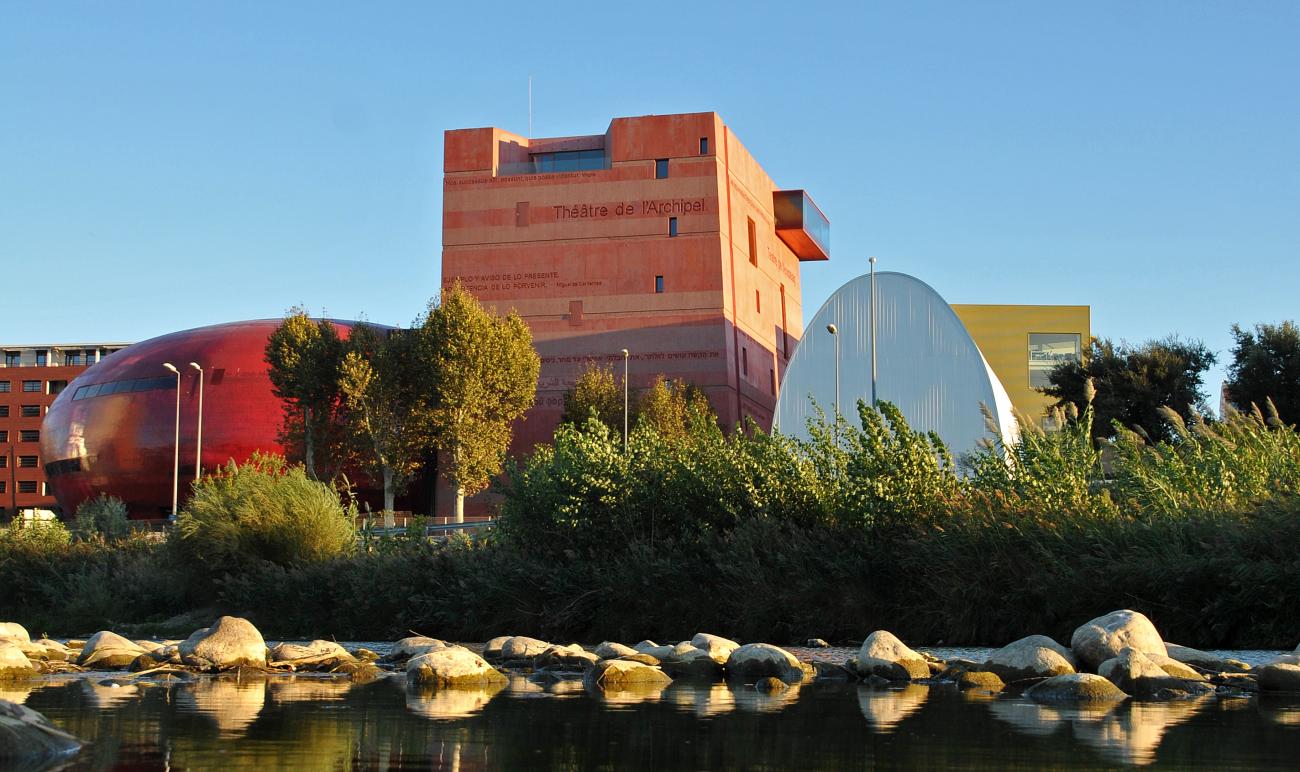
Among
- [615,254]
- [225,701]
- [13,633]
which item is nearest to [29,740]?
[225,701]

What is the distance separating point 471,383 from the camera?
53375 mm

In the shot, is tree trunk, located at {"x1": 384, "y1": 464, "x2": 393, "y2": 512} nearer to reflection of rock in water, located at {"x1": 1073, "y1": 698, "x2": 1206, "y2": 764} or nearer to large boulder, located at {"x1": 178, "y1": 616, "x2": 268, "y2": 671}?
large boulder, located at {"x1": 178, "y1": 616, "x2": 268, "y2": 671}

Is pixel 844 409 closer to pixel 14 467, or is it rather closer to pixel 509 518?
pixel 509 518

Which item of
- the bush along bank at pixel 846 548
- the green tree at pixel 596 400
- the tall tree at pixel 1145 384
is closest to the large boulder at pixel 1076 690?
the bush along bank at pixel 846 548

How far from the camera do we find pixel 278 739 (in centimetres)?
1061

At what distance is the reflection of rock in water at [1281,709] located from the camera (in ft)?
37.8

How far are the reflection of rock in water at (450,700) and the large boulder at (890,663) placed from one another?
394 centimetres

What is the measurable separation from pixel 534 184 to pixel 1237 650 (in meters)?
57.4

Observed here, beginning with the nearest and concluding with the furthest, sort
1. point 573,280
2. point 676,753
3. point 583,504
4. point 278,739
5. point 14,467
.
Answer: point 676,753, point 278,739, point 583,504, point 573,280, point 14,467

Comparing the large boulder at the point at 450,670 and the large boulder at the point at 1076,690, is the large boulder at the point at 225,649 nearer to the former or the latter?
the large boulder at the point at 450,670

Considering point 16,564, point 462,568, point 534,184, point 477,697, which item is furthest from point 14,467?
point 477,697

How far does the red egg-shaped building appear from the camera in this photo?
6750 cm

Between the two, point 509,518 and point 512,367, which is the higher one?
point 512,367

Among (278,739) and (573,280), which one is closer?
(278,739)
